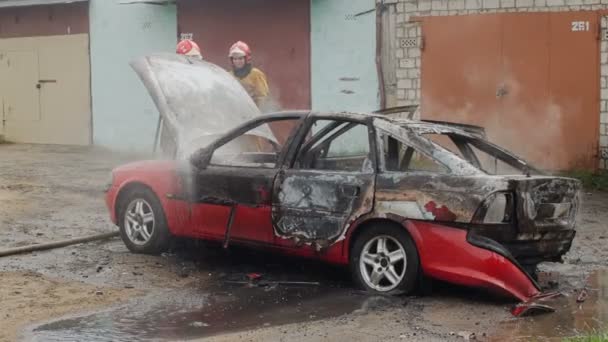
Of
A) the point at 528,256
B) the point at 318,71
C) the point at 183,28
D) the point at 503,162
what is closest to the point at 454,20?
the point at 318,71

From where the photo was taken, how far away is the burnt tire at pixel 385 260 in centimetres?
699

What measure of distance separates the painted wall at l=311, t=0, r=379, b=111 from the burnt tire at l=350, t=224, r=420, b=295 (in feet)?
26.3

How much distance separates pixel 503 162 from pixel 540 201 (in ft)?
2.76

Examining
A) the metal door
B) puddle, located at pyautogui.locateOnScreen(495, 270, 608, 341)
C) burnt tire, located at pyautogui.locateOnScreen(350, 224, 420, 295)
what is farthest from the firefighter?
the metal door

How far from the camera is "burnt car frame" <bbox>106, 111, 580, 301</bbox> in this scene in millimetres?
6809

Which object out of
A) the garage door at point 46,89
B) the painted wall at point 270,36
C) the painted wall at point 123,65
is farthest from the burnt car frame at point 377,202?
the garage door at point 46,89

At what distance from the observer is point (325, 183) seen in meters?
7.47

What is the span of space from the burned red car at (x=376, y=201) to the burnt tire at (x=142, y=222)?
13 millimetres

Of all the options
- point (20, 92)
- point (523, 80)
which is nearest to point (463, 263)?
point (523, 80)

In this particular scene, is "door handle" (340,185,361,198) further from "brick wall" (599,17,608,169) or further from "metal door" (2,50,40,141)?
"metal door" (2,50,40,141)

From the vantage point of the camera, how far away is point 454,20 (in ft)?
46.8

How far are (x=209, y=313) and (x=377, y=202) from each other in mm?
1519

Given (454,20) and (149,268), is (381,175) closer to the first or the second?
(149,268)

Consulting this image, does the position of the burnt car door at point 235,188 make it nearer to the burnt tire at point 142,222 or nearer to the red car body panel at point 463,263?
the burnt tire at point 142,222
